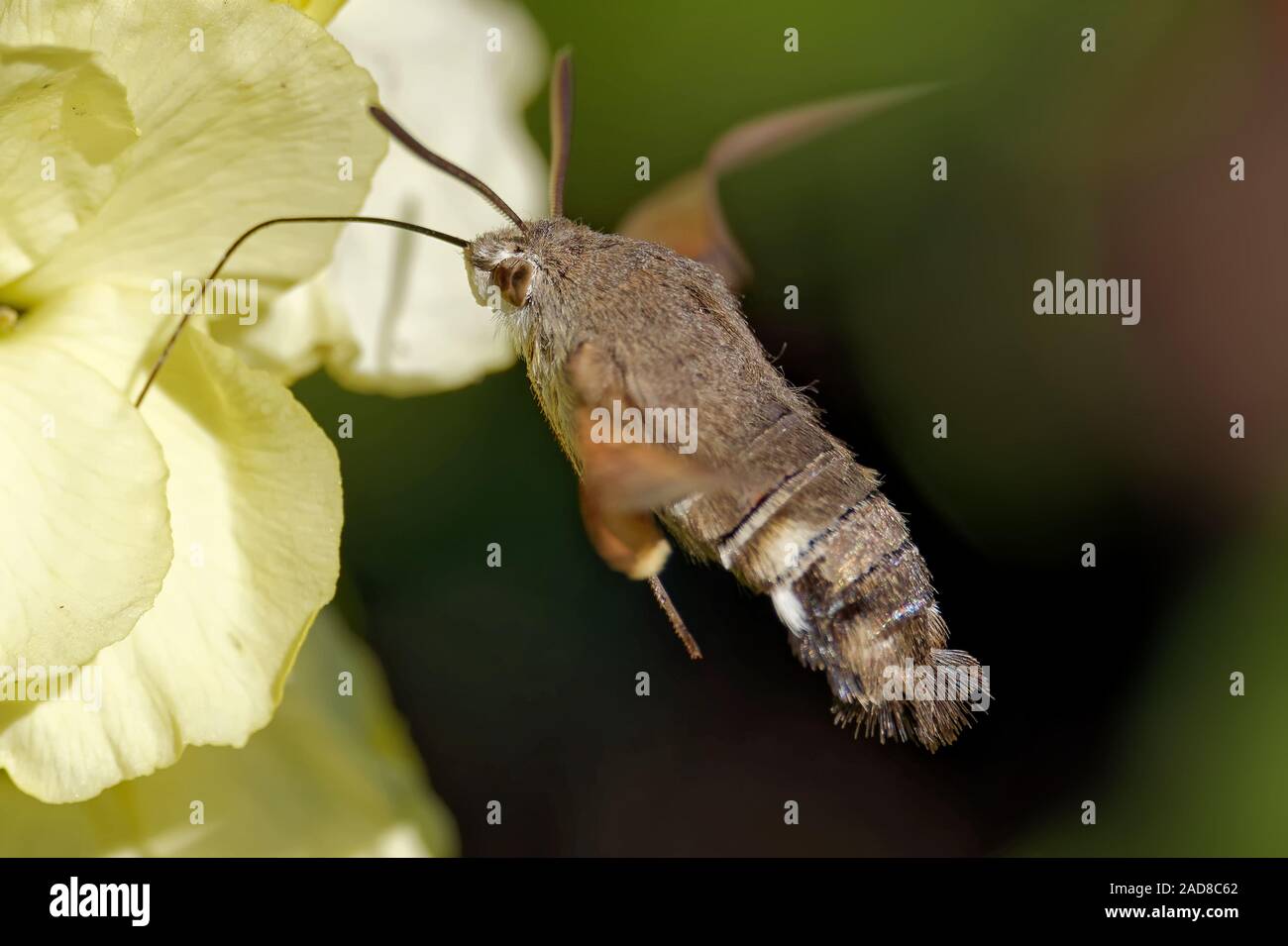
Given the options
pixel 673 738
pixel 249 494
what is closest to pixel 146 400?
pixel 249 494

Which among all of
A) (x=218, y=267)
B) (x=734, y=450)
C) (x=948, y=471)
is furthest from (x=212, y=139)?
(x=948, y=471)

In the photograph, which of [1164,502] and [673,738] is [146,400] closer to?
[673,738]

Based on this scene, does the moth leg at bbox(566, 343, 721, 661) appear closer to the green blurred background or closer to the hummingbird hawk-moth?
the hummingbird hawk-moth

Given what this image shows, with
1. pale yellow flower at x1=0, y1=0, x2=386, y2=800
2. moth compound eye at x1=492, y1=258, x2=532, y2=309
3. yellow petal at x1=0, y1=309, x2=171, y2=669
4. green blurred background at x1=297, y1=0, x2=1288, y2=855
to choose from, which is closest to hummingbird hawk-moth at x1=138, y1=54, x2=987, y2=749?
moth compound eye at x1=492, y1=258, x2=532, y2=309
